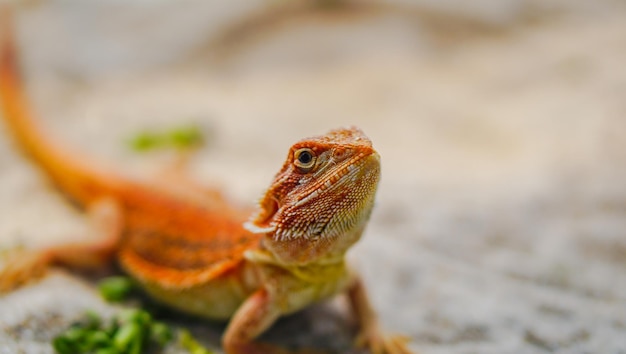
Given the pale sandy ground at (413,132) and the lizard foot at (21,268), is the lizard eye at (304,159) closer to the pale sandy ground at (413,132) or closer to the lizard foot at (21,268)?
the pale sandy ground at (413,132)

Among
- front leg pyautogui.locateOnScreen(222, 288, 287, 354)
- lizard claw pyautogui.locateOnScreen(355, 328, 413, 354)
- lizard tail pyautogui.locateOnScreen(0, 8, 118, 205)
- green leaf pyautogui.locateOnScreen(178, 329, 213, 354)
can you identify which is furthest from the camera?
lizard tail pyautogui.locateOnScreen(0, 8, 118, 205)

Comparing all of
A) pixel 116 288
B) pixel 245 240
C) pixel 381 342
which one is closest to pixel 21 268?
pixel 116 288

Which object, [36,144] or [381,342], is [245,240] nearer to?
[381,342]

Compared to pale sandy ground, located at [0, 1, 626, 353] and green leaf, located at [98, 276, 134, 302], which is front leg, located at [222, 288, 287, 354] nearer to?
pale sandy ground, located at [0, 1, 626, 353]

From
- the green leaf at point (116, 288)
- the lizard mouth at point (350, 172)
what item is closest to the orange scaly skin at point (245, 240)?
the lizard mouth at point (350, 172)

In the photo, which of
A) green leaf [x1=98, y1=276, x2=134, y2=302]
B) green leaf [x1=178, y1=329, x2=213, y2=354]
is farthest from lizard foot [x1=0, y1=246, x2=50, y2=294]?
green leaf [x1=178, y1=329, x2=213, y2=354]
